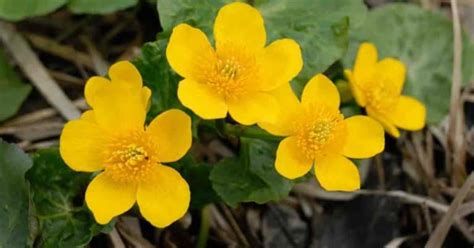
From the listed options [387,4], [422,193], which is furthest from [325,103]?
[387,4]

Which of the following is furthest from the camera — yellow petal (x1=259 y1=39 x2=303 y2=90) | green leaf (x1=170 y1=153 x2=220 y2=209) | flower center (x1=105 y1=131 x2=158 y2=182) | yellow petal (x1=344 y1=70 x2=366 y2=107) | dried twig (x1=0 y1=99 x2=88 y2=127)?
dried twig (x1=0 y1=99 x2=88 y2=127)

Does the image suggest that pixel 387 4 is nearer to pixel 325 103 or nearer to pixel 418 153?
pixel 418 153

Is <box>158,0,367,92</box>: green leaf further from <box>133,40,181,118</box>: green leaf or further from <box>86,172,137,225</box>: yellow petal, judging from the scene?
<box>86,172,137,225</box>: yellow petal

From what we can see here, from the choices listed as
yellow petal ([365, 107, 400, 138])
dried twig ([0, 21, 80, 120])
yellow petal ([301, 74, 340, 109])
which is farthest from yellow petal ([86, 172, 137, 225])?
yellow petal ([365, 107, 400, 138])

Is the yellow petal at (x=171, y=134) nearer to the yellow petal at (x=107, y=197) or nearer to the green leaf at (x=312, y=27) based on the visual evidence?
the yellow petal at (x=107, y=197)

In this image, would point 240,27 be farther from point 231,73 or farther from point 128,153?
point 128,153

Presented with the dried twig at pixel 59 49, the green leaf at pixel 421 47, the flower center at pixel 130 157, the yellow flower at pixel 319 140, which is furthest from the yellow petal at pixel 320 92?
the dried twig at pixel 59 49

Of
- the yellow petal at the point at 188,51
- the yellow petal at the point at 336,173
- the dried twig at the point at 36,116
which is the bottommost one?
the dried twig at the point at 36,116
